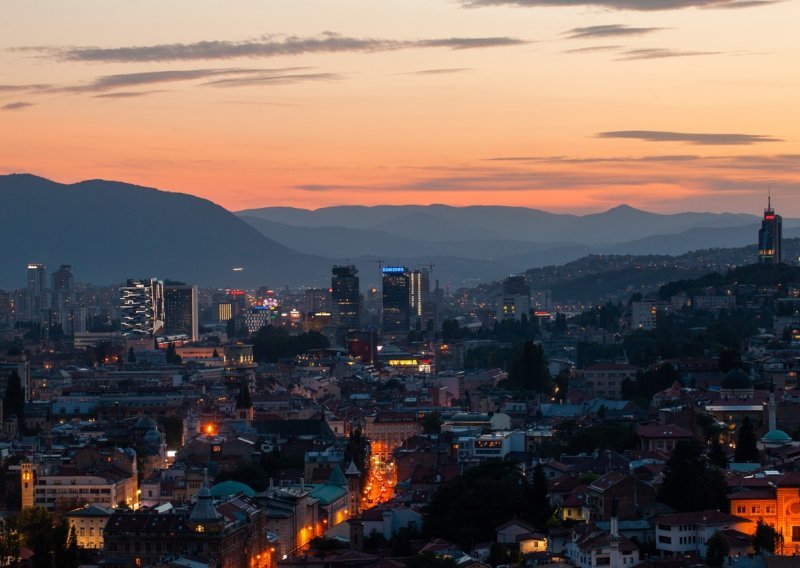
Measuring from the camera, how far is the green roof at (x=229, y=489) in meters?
59.1

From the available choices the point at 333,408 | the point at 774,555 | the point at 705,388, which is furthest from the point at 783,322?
the point at 774,555

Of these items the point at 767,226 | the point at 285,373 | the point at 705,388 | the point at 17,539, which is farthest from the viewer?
the point at 767,226

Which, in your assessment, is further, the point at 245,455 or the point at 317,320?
the point at 317,320

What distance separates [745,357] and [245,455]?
28.7m

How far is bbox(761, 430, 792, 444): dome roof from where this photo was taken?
59781mm

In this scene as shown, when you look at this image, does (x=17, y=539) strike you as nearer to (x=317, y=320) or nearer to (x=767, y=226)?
(x=767, y=226)

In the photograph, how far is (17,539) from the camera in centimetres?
5269

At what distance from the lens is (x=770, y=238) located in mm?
150250

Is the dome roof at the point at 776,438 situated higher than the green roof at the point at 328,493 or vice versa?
the dome roof at the point at 776,438

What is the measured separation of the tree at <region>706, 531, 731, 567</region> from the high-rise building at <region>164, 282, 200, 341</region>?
151 meters

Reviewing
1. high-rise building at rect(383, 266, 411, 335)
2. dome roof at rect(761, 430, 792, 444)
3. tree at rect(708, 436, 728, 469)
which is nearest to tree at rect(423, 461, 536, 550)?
tree at rect(708, 436, 728, 469)

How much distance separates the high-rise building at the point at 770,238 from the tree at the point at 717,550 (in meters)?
104

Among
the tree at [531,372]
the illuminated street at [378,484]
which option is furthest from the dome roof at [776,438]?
the tree at [531,372]

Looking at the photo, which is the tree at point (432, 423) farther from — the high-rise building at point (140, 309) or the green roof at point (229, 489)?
the high-rise building at point (140, 309)
